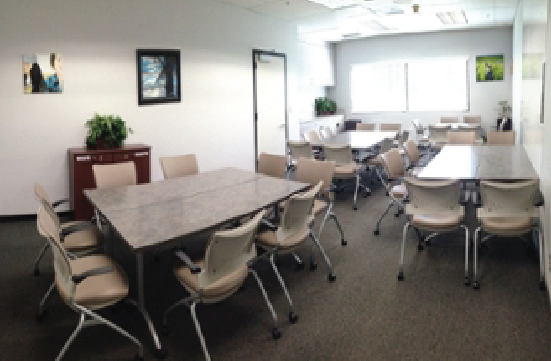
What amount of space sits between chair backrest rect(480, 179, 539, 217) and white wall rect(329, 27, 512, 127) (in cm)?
838

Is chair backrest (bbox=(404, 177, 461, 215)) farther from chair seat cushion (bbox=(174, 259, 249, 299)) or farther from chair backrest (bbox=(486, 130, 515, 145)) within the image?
chair backrest (bbox=(486, 130, 515, 145))

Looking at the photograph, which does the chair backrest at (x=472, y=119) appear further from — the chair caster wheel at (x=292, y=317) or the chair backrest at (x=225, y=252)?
the chair backrest at (x=225, y=252)

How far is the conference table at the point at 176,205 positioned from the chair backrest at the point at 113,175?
0.91ft

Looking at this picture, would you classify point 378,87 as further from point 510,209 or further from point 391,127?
point 510,209

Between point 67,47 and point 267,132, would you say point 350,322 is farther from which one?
point 267,132

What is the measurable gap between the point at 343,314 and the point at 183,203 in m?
1.47

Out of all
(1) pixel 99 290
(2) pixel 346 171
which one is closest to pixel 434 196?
(2) pixel 346 171

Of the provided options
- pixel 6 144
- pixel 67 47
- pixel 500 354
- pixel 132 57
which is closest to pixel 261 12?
pixel 132 57

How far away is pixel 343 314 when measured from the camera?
3039 mm

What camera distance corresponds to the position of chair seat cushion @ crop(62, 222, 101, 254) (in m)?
3.27

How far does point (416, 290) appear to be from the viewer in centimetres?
339

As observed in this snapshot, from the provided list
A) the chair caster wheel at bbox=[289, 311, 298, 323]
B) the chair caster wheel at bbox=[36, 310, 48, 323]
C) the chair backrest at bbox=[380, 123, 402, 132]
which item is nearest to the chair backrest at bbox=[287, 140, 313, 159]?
the chair backrest at bbox=[380, 123, 402, 132]

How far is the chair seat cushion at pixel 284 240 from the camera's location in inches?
125

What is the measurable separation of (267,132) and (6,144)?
4439 mm
